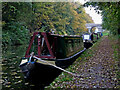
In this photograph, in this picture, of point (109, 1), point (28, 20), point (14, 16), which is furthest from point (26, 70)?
point (28, 20)

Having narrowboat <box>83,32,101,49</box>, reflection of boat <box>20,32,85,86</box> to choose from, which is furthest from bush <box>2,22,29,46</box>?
reflection of boat <box>20,32,85,86</box>

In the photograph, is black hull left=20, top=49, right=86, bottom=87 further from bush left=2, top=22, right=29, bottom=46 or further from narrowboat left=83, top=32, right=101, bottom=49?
bush left=2, top=22, right=29, bottom=46

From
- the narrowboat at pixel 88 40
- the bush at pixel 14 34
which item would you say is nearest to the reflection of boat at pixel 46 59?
the narrowboat at pixel 88 40

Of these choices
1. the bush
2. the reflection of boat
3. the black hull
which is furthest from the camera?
the bush

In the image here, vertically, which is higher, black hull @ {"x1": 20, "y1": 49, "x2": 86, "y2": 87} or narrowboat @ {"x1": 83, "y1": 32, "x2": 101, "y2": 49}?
narrowboat @ {"x1": 83, "y1": 32, "x2": 101, "y2": 49}

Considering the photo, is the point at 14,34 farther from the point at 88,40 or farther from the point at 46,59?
the point at 46,59

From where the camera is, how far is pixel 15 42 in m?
30.1

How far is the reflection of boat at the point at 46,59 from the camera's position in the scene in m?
8.15

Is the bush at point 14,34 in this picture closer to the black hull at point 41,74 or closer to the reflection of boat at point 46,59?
the reflection of boat at point 46,59

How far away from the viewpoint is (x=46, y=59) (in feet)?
29.7

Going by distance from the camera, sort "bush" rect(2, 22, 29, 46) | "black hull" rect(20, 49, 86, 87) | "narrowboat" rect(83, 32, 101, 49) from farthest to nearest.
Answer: "bush" rect(2, 22, 29, 46), "narrowboat" rect(83, 32, 101, 49), "black hull" rect(20, 49, 86, 87)

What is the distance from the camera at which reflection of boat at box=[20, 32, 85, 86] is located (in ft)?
26.7

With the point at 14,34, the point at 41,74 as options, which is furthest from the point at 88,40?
the point at 41,74

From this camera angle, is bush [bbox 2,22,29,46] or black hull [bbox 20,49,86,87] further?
bush [bbox 2,22,29,46]
